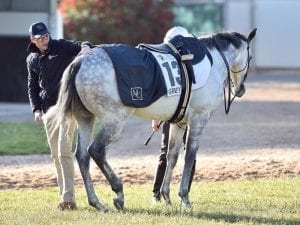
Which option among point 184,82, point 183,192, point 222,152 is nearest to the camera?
point 184,82

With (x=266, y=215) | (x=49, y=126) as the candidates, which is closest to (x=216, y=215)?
(x=266, y=215)

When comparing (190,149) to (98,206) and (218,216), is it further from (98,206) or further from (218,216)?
(98,206)

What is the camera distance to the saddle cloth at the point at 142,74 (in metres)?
9.02

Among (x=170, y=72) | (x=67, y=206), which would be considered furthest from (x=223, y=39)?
(x=67, y=206)

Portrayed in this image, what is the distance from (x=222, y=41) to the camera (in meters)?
10.4

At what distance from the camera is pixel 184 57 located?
959cm

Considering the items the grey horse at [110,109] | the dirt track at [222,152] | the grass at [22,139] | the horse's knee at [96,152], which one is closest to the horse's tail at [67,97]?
the grey horse at [110,109]

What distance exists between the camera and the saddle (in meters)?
9.53

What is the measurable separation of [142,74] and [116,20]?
901 inches

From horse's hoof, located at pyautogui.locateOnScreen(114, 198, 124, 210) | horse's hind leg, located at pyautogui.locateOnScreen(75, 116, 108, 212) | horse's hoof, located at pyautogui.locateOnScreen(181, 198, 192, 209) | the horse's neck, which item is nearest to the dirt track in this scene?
the horse's neck

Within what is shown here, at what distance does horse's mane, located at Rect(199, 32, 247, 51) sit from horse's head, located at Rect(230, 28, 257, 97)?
70 millimetres

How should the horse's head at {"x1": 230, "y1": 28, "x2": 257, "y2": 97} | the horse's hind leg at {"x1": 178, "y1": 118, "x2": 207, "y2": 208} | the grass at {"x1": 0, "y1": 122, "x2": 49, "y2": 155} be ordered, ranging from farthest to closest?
the grass at {"x1": 0, "y1": 122, "x2": 49, "y2": 155}
the horse's head at {"x1": 230, "y1": 28, "x2": 257, "y2": 97}
the horse's hind leg at {"x1": 178, "y1": 118, "x2": 207, "y2": 208}

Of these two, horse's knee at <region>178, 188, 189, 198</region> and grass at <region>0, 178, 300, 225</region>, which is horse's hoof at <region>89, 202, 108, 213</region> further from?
horse's knee at <region>178, 188, 189, 198</region>

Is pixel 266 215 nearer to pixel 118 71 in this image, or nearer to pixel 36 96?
pixel 118 71
